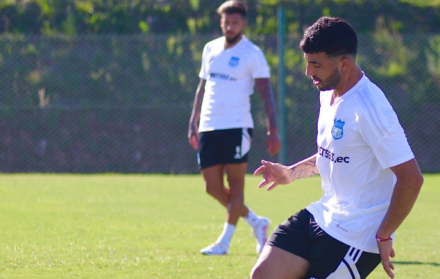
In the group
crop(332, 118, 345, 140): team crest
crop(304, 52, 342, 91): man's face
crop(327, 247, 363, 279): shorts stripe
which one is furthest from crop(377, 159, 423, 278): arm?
crop(304, 52, 342, 91): man's face

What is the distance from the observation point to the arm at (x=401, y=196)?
10.8 ft

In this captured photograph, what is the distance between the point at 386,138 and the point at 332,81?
0.43 metres

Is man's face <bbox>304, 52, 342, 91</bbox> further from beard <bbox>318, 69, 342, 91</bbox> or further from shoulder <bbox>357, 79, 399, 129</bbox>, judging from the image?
shoulder <bbox>357, 79, 399, 129</bbox>

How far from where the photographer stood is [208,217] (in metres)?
7.96

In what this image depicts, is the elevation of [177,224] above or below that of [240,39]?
below

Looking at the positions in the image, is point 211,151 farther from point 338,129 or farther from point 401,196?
point 401,196

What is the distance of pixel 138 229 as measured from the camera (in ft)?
22.9

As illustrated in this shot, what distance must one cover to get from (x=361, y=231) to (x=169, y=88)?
33.2ft

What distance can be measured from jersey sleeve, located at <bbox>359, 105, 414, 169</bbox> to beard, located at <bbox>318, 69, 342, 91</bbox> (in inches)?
10.9

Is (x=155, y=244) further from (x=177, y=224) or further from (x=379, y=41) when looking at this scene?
(x=379, y=41)

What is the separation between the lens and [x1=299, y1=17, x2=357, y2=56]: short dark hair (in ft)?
11.5

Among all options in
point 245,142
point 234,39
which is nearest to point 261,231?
point 245,142

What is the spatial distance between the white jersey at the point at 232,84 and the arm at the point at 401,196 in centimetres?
319

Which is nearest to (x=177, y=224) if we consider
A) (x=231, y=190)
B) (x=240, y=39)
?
(x=231, y=190)
